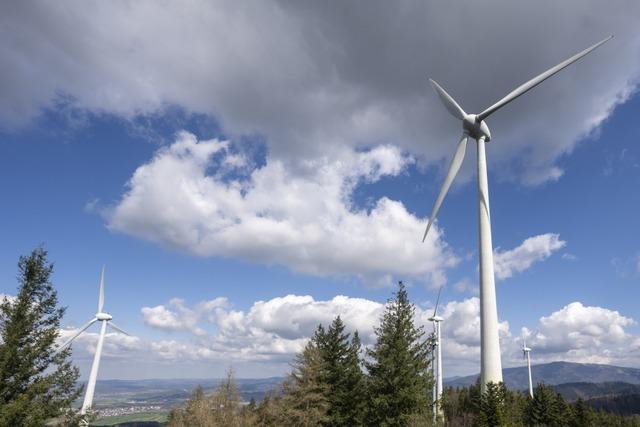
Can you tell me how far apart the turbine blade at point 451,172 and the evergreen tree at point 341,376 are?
23.2 meters

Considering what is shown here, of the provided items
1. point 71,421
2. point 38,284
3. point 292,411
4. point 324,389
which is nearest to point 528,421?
point 324,389

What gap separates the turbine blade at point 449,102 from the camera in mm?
47806

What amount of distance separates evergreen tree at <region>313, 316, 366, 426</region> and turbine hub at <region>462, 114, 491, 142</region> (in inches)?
1203

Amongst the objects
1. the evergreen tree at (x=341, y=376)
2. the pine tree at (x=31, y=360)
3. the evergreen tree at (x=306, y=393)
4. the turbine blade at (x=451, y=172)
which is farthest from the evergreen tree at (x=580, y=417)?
the pine tree at (x=31, y=360)

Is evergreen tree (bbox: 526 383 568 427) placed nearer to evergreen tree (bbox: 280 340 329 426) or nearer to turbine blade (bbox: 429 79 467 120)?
evergreen tree (bbox: 280 340 329 426)

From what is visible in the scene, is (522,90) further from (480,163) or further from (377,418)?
(377,418)

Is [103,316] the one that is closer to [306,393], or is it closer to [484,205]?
[306,393]

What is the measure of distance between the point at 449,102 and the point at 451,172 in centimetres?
955

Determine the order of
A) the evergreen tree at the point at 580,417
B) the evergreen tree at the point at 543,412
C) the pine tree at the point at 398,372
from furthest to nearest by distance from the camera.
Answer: the evergreen tree at the point at 580,417 → the evergreen tree at the point at 543,412 → the pine tree at the point at 398,372

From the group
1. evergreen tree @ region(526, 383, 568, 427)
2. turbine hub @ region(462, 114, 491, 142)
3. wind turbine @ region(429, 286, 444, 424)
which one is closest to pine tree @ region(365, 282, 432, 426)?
wind turbine @ region(429, 286, 444, 424)

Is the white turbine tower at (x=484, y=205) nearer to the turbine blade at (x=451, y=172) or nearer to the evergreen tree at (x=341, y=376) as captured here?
the turbine blade at (x=451, y=172)

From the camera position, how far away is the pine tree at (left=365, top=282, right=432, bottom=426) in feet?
139

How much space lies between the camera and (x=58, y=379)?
1062 inches

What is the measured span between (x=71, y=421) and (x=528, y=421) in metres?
76.4
